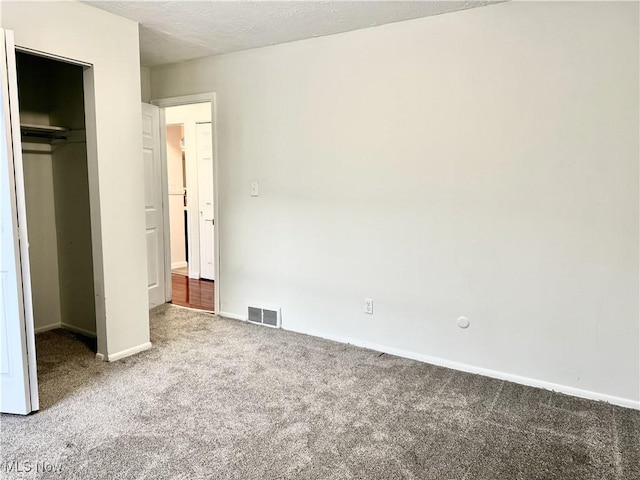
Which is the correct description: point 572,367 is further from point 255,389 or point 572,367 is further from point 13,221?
point 13,221

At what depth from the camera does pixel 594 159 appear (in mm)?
2576

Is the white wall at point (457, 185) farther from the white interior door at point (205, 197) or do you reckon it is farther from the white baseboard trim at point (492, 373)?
the white interior door at point (205, 197)

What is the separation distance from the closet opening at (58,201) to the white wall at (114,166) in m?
0.41

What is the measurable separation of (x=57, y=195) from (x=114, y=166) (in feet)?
3.47

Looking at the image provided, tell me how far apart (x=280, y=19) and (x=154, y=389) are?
2582 mm

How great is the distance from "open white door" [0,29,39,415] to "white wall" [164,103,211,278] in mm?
3585

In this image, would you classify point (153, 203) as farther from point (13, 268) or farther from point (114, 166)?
point (13, 268)

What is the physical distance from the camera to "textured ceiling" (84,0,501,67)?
2797mm

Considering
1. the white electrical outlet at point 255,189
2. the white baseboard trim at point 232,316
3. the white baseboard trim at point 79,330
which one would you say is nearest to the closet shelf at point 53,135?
the white electrical outlet at point 255,189

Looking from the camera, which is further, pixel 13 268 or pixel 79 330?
pixel 79 330

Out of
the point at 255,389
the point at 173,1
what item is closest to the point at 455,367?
the point at 255,389

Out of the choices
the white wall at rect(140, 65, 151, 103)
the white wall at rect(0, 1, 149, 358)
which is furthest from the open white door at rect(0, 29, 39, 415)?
the white wall at rect(140, 65, 151, 103)

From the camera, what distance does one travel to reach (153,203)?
14.6ft

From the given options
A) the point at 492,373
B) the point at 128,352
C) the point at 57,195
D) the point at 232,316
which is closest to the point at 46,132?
the point at 57,195
